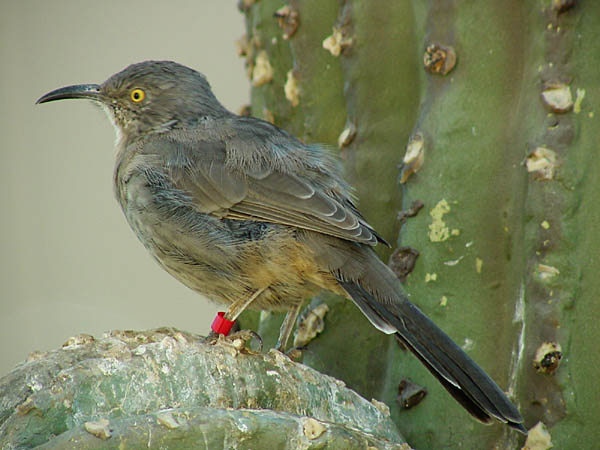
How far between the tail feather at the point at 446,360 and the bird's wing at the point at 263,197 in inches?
12.0

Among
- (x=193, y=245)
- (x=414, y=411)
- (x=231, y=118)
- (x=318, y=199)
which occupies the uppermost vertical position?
(x=231, y=118)

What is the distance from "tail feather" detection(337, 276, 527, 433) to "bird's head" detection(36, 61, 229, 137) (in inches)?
55.7

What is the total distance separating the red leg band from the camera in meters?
3.43

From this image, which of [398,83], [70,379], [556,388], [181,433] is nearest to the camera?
[181,433]

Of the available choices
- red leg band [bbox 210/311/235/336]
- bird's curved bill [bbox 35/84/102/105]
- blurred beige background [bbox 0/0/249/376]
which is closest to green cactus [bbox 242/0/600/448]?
red leg band [bbox 210/311/235/336]

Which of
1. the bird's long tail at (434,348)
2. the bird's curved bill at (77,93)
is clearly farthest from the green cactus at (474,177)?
the bird's curved bill at (77,93)

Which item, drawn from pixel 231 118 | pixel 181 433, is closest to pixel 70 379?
pixel 181 433

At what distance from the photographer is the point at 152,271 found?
594 cm

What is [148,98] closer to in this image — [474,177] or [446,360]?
[474,177]

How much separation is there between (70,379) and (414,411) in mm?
1219

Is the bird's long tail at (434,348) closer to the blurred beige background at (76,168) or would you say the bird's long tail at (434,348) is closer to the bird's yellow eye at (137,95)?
the bird's yellow eye at (137,95)

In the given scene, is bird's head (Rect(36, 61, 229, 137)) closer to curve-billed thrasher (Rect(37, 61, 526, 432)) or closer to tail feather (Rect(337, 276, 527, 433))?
curve-billed thrasher (Rect(37, 61, 526, 432))

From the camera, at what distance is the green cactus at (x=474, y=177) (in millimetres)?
2660

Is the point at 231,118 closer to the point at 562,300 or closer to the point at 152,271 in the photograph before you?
the point at 562,300
